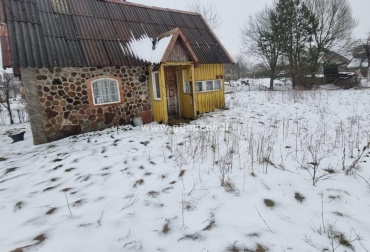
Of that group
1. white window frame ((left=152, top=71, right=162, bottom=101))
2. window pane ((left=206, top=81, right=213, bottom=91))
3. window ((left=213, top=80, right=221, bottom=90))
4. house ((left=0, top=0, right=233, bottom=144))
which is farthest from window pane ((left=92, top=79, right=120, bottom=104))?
window ((left=213, top=80, right=221, bottom=90))

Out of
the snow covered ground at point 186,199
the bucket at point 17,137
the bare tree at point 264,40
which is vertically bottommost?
the snow covered ground at point 186,199

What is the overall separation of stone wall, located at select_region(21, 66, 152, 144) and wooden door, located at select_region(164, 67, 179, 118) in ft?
4.03

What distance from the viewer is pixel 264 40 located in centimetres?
2283

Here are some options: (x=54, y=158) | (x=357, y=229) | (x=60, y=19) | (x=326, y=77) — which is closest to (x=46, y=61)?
(x=60, y=19)

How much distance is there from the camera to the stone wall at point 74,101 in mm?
7164

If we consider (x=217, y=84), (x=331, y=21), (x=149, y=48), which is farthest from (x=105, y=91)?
(x=331, y=21)

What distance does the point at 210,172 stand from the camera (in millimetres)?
4133

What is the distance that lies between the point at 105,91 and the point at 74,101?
3.96 ft

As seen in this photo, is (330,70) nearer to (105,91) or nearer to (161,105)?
(161,105)

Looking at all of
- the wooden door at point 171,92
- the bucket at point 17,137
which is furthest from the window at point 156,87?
the bucket at point 17,137

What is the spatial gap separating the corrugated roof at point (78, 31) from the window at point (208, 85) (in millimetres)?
1050

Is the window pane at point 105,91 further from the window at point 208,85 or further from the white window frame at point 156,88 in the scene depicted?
the window at point 208,85

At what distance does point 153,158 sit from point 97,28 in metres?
6.41

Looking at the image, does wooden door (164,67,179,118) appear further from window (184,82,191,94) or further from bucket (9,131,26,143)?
bucket (9,131,26,143)
